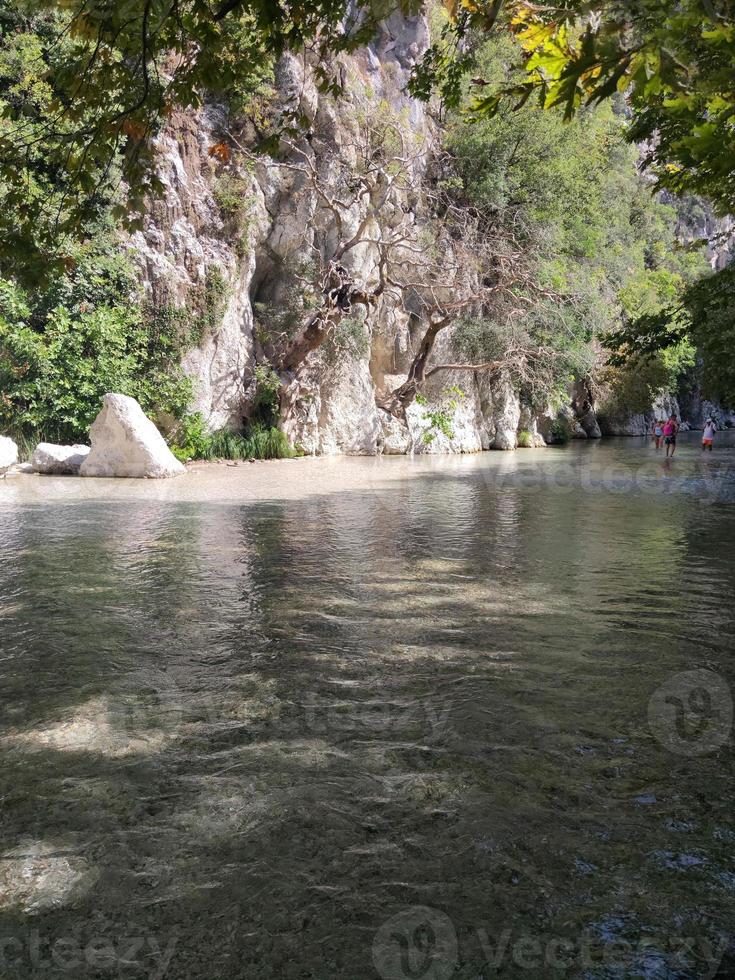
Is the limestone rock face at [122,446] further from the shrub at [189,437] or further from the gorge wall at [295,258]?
the gorge wall at [295,258]

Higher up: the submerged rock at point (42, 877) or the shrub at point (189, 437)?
the shrub at point (189, 437)

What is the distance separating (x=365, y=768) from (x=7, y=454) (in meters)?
13.5

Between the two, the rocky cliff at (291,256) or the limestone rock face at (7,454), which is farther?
the rocky cliff at (291,256)

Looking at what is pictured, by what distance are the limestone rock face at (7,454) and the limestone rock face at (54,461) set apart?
491 millimetres

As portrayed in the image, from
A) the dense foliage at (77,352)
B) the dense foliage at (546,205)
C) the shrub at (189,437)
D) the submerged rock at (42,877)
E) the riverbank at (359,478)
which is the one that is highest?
the dense foliage at (546,205)

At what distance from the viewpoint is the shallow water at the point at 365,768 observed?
6.54 feet

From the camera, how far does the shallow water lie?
199cm

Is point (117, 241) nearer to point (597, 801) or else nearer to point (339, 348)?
point (339, 348)

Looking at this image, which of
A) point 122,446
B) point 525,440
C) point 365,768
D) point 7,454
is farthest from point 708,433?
point 365,768

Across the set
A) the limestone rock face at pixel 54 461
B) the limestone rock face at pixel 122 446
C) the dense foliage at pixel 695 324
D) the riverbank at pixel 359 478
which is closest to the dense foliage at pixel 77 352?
the limestone rock face at pixel 54 461

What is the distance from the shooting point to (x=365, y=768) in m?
2.90

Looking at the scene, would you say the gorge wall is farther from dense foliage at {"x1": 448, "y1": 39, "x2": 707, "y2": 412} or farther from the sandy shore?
the sandy shore

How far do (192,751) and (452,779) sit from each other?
3.59ft

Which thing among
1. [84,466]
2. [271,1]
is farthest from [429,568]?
[84,466]
